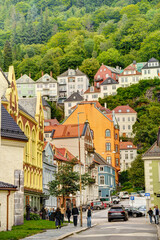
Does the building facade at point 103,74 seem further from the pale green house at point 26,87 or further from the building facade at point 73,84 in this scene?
the pale green house at point 26,87

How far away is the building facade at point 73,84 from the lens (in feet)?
582

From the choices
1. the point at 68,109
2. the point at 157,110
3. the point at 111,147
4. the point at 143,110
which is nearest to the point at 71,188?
the point at 111,147

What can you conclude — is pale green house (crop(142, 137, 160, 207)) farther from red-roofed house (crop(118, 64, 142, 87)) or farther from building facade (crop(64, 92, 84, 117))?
red-roofed house (crop(118, 64, 142, 87))

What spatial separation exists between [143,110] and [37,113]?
336 ft

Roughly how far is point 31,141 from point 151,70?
421 ft

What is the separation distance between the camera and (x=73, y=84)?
178875 mm

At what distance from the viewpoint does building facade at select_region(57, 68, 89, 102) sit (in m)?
177

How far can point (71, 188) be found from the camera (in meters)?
49.6

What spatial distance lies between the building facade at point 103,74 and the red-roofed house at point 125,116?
26687 millimetres

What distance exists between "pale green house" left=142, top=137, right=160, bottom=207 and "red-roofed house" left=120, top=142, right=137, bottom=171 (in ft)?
298

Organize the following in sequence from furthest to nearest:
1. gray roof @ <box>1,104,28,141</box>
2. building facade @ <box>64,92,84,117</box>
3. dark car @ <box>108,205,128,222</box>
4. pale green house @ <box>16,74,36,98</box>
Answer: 1. pale green house @ <box>16,74,36,98</box>
2. building facade @ <box>64,92,84,117</box>
3. dark car @ <box>108,205,128,222</box>
4. gray roof @ <box>1,104,28,141</box>

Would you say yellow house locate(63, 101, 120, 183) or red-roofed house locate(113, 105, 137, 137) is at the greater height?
red-roofed house locate(113, 105, 137, 137)

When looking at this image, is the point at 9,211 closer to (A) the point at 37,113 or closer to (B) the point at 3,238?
(B) the point at 3,238

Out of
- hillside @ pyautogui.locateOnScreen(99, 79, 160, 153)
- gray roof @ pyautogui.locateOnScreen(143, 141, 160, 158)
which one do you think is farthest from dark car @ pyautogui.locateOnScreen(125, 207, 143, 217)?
hillside @ pyautogui.locateOnScreen(99, 79, 160, 153)
